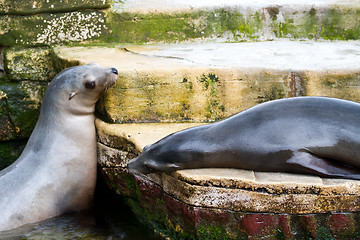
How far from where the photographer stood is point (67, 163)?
3.63 meters

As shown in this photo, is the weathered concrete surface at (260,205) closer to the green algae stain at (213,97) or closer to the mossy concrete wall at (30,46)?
the green algae stain at (213,97)

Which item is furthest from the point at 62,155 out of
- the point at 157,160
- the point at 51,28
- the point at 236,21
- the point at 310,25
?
the point at 310,25

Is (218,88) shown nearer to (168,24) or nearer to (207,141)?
(207,141)

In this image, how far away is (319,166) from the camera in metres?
2.62

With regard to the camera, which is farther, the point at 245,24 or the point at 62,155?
the point at 245,24

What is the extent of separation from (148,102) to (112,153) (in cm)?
45

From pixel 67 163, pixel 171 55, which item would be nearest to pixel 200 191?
pixel 67 163

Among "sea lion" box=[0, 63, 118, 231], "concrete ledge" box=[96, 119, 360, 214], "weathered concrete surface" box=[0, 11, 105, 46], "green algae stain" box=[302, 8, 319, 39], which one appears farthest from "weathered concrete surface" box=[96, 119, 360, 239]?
"green algae stain" box=[302, 8, 319, 39]

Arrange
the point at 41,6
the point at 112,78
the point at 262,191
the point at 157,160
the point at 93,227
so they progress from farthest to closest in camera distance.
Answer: the point at 41,6 < the point at 112,78 < the point at 93,227 < the point at 157,160 < the point at 262,191

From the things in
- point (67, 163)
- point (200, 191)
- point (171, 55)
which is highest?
point (171, 55)

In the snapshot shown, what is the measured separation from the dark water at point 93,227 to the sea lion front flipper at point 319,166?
1.04 m

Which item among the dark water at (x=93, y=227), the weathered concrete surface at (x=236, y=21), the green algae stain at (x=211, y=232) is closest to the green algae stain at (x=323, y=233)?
the green algae stain at (x=211, y=232)

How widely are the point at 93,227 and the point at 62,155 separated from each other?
1.96 ft

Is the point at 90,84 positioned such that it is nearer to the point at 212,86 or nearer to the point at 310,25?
the point at 212,86
